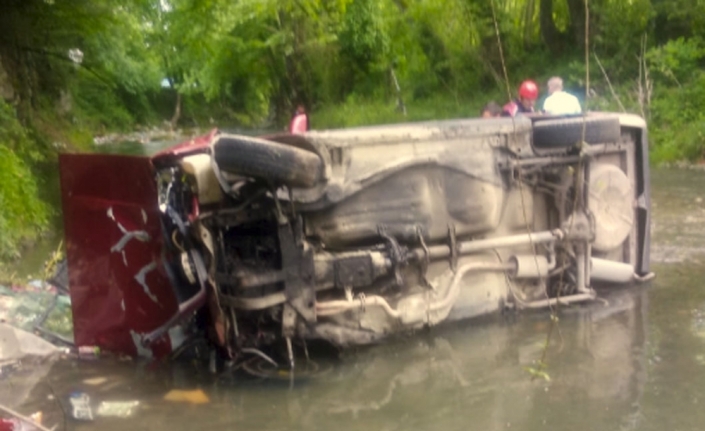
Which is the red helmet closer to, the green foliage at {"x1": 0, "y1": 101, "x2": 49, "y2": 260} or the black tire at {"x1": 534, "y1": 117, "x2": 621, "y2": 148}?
the black tire at {"x1": 534, "y1": 117, "x2": 621, "y2": 148}

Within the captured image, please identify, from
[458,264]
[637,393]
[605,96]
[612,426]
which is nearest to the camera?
[612,426]

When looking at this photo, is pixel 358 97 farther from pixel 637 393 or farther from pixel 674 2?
pixel 637 393

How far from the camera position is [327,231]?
Answer: 623cm

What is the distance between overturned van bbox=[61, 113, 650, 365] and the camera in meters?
5.95

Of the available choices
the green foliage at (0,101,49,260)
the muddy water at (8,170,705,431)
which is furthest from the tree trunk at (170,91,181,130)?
the muddy water at (8,170,705,431)

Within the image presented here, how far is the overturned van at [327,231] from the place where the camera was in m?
5.95

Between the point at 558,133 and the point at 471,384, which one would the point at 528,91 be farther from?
the point at 471,384

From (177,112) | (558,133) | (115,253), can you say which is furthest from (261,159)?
(177,112)

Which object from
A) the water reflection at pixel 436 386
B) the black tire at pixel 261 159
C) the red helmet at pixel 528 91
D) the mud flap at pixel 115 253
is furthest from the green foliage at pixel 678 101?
the mud flap at pixel 115 253

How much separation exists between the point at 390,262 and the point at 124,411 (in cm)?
201

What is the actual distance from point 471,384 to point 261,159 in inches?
79.2

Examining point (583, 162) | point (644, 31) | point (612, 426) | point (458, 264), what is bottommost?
point (612, 426)

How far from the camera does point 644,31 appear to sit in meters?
22.7

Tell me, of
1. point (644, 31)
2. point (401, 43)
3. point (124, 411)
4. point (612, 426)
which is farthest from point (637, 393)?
point (401, 43)
